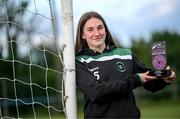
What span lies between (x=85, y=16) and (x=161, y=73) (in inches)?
23.5

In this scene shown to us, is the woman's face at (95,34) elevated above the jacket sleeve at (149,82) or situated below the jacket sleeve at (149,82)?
above

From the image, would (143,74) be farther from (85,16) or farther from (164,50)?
(85,16)

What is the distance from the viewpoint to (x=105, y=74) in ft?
9.87

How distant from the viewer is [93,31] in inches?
122

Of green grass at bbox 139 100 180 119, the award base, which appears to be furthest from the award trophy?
green grass at bbox 139 100 180 119

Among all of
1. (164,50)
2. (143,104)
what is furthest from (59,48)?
(143,104)

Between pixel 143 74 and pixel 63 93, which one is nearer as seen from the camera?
pixel 143 74

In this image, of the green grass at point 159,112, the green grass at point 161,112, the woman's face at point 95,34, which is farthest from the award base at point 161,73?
the green grass at point 161,112

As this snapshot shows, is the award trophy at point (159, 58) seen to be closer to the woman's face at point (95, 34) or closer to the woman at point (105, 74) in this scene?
the woman at point (105, 74)

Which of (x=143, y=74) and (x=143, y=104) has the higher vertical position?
(x=143, y=74)

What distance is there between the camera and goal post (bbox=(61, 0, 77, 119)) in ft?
10.4

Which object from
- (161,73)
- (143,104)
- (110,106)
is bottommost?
(143,104)

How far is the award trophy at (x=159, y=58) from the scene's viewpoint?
111 inches

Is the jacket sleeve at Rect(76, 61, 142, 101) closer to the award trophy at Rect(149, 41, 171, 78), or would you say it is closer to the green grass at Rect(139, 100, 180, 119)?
the award trophy at Rect(149, 41, 171, 78)
